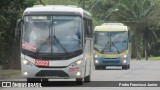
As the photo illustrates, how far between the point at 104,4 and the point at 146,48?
11161 millimetres

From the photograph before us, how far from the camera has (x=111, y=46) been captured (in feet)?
135

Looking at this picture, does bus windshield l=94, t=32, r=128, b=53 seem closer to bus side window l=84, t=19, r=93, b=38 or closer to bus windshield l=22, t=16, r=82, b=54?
bus side window l=84, t=19, r=93, b=38

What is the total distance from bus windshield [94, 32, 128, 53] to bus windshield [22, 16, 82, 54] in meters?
19.4

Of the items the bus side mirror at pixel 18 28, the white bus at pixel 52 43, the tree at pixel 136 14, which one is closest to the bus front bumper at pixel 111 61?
the white bus at pixel 52 43

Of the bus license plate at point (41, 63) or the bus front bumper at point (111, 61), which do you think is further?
the bus front bumper at point (111, 61)

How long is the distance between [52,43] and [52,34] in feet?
1.16

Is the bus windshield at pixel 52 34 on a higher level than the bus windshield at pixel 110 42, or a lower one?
higher

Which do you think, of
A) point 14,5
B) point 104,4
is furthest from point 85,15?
point 104,4

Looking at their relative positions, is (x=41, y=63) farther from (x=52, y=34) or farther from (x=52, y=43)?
(x=52, y=34)

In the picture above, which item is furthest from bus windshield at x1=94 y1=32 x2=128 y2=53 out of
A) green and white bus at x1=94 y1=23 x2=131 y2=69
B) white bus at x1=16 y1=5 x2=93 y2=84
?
white bus at x1=16 y1=5 x2=93 y2=84

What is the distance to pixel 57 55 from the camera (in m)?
21.2

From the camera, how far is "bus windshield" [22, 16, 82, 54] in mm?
21312

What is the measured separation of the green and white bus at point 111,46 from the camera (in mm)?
40938

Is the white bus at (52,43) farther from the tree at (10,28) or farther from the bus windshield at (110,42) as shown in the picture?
the bus windshield at (110,42)
